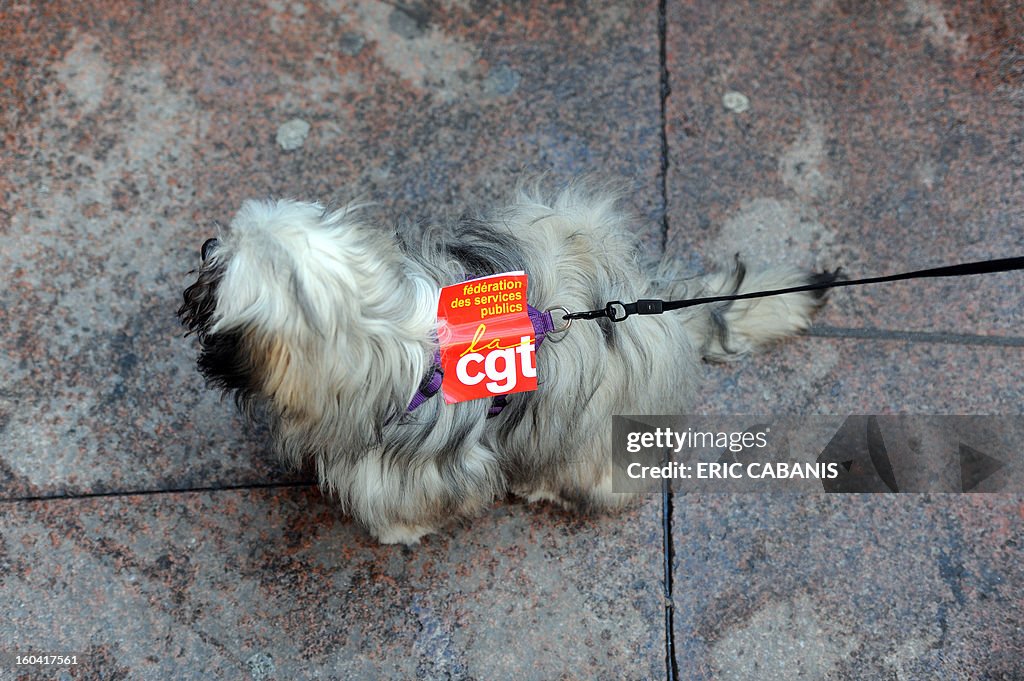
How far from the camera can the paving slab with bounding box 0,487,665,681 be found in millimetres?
2670

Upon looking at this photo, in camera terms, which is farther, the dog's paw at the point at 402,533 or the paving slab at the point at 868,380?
the paving slab at the point at 868,380

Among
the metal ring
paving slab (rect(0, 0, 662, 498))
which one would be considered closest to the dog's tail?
paving slab (rect(0, 0, 662, 498))

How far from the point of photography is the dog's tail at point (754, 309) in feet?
9.34

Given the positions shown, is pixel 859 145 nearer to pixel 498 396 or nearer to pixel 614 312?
pixel 614 312

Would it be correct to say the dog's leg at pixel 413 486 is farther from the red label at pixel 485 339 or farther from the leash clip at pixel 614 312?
the leash clip at pixel 614 312

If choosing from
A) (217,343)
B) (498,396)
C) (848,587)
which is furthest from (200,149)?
(848,587)

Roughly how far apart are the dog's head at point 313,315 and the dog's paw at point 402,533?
2.17 ft

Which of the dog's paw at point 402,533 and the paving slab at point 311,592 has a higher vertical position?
the dog's paw at point 402,533

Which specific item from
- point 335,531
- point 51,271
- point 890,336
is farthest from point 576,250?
point 51,271

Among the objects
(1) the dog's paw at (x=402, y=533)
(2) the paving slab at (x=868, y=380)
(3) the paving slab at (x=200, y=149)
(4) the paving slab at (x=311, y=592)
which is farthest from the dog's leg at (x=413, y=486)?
(2) the paving slab at (x=868, y=380)

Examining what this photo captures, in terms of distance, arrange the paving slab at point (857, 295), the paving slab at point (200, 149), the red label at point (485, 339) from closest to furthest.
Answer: the red label at point (485, 339) → the paving slab at point (857, 295) → the paving slab at point (200, 149)

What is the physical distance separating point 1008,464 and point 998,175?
125 centimetres

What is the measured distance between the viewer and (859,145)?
345 centimetres

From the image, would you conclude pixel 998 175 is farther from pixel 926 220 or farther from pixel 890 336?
pixel 890 336
